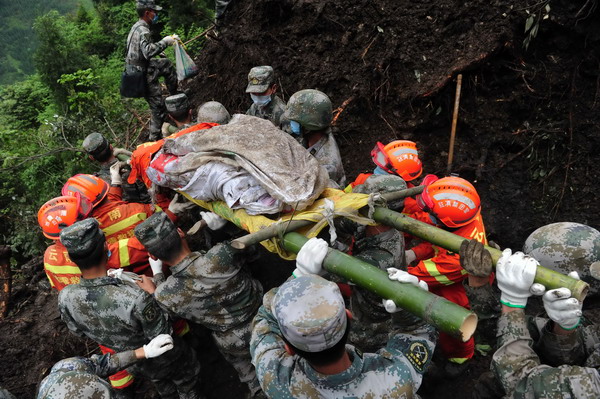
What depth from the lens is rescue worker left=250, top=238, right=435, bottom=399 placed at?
6.17ft

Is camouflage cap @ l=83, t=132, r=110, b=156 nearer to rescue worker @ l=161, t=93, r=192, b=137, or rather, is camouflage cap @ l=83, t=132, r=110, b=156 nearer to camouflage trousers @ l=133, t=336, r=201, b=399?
rescue worker @ l=161, t=93, r=192, b=137

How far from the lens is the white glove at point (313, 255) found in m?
2.49

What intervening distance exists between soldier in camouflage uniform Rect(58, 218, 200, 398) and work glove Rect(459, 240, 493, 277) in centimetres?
246

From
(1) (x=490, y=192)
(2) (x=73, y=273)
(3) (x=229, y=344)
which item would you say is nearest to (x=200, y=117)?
(2) (x=73, y=273)

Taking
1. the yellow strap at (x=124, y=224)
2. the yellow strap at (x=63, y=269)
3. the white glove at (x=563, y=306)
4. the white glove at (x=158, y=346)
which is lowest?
the white glove at (x=158, y=346)

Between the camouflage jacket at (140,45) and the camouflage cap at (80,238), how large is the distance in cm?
390

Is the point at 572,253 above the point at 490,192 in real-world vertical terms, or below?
above

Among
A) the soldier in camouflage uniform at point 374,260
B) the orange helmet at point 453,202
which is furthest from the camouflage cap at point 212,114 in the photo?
the orange helmet at point 453,202

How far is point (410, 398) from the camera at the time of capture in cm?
212

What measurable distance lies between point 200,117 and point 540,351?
405 centimetres

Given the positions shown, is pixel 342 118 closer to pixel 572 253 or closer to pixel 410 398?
pixel 572 253

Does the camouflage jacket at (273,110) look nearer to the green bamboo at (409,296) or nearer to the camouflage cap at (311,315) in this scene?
the green bamboo at (409,296)

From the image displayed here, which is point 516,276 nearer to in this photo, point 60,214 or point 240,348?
point 240,348

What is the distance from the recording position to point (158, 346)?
3166 millimetres
